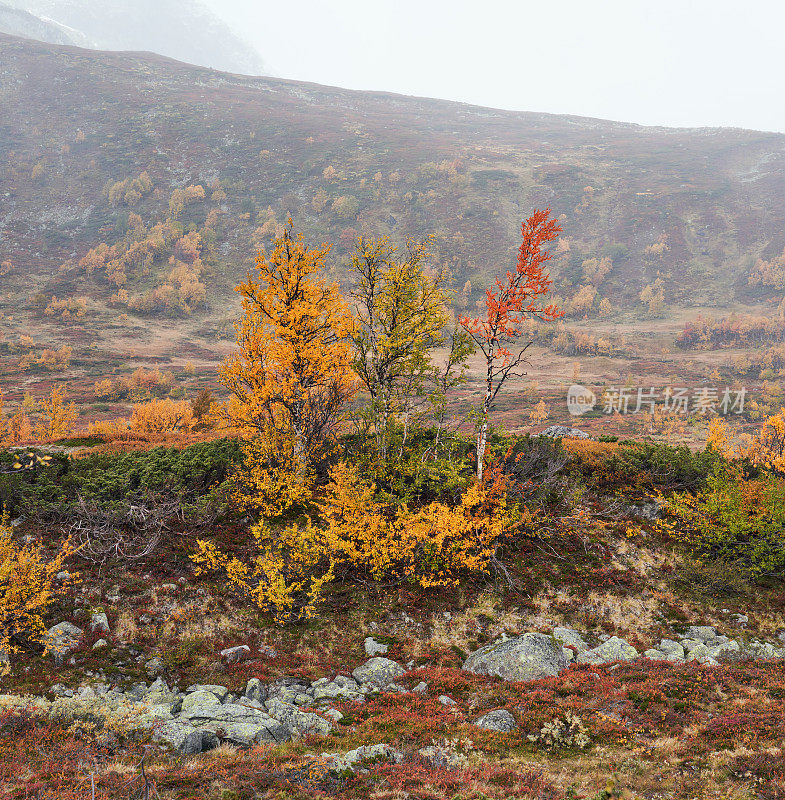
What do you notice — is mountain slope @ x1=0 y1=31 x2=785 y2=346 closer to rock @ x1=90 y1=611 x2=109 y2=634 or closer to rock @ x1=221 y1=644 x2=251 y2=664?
rock @ x1=90 y1=611 x2=109 y2=634

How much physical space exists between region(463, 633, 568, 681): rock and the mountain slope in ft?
365

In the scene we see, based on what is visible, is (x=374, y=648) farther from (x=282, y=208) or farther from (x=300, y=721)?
(x=282, y=208)

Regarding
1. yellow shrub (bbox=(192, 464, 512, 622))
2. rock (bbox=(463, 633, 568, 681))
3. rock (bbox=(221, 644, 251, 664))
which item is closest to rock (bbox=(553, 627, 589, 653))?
rock (bbox=(463, 633, 568, 681))

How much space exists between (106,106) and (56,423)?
189171mm

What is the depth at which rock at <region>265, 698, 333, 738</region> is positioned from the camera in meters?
7.59

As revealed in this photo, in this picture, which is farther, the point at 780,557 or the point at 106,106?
the point at 106,106

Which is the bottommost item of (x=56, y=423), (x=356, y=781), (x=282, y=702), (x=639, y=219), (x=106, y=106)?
(x=56, y=423)

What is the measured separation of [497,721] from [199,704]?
552cm

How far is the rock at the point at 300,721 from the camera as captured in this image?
7.59m

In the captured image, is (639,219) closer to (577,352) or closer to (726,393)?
(577,352)

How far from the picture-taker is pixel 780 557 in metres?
13.3

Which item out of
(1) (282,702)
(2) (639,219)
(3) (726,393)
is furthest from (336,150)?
(1) (282,702)

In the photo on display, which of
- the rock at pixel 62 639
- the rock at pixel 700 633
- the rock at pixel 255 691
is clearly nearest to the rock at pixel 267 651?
the rock at pixel 255 691

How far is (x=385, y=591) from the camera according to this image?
1255 cm
